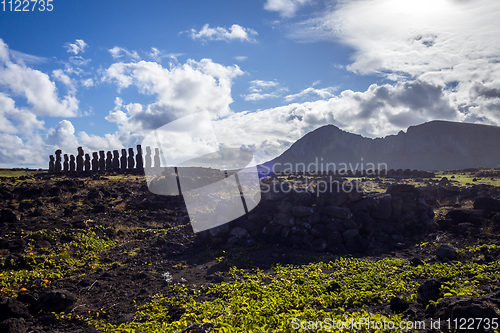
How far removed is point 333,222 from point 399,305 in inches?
304

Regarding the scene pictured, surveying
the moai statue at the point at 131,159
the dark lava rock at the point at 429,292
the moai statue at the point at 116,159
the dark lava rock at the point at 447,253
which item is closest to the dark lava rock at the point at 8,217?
the dark lava rock at the point at 429,292

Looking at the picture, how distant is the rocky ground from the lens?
6.93m

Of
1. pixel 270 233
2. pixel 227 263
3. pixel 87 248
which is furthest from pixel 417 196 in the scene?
pixel 87 248

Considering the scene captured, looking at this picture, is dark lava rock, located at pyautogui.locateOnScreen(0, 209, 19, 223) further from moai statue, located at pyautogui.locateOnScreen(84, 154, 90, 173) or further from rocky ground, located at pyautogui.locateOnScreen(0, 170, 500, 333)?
moai statue, located at pyautogui.locateOnScreen(84, 154, 90, 173)

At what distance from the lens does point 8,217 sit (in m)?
15.4

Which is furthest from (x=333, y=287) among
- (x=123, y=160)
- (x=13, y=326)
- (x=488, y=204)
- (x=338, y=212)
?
(x=123, y=160)

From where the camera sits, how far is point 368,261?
11.5 metres

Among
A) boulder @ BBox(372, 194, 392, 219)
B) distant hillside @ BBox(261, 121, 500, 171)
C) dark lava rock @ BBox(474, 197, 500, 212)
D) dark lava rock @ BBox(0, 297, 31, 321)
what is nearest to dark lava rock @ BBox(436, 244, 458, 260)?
boulder @ BBox(372, 194, 392, 219)

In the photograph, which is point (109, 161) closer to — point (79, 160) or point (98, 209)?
point (79, 160)

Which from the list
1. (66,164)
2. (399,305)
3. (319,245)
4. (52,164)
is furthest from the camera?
(66,164)

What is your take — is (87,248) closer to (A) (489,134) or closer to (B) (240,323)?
(B) (240,323)

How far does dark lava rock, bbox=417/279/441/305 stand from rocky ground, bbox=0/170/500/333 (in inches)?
1.0

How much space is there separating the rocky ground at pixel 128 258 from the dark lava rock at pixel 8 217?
45mm

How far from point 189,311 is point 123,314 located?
6.21ft
